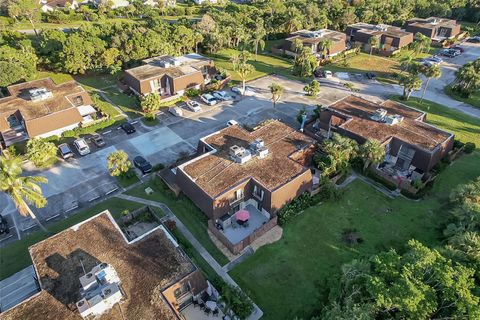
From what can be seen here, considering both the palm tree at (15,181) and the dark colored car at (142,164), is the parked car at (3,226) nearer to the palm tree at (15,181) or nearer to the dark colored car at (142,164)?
the palm tree at (15,181)

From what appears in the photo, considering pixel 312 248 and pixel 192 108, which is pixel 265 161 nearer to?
pixel 312 248

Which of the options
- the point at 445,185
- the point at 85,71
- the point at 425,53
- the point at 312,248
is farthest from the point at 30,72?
the point at 425,53

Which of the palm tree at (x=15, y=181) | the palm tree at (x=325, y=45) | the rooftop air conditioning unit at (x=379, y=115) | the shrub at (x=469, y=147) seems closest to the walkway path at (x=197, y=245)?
the palm tree at (x=15, y=181)

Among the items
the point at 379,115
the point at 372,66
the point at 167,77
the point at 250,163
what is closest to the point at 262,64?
the point at 167,77

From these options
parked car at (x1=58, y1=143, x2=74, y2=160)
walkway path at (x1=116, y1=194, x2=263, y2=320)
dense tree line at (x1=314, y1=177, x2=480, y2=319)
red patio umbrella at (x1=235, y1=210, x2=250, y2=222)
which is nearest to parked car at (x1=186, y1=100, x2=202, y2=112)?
parked car at (x1=58, y1=143, x2=74, y2=160)

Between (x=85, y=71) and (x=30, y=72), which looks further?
(x=85, y=71)
